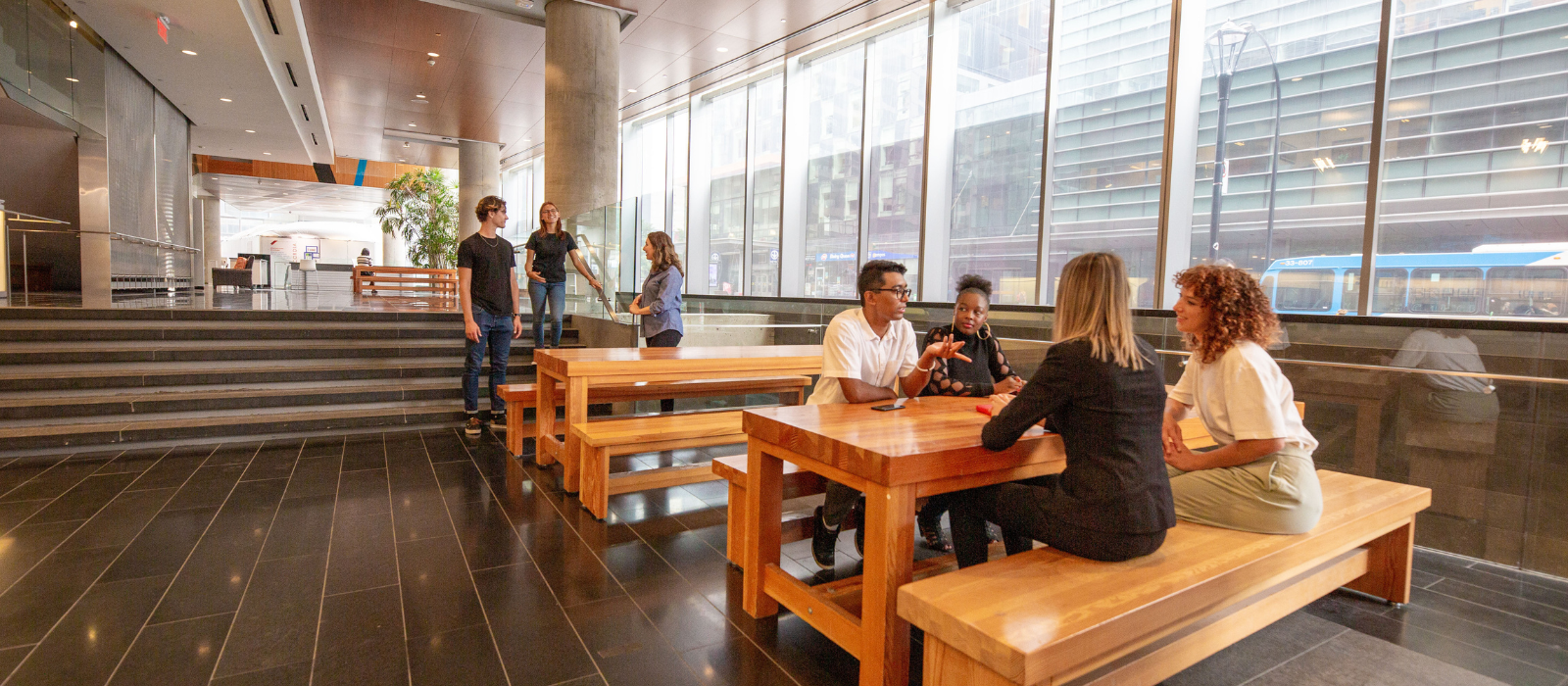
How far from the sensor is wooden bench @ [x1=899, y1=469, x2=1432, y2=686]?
1.42 m

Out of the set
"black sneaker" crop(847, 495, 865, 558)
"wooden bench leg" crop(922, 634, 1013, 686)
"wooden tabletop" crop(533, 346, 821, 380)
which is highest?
"wooden tabletop" crop(533, 346, 821, 380)

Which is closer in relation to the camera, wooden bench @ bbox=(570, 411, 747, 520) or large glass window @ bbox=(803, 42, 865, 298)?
wooden bench @ bbox=(570, 411, 747, 520)

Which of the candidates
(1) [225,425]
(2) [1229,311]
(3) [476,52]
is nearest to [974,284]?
(2) [1229,311]

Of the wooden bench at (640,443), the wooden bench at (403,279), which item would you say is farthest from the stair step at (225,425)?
the wooden bench at (403,279)

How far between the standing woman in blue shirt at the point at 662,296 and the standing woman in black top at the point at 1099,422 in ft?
10.7

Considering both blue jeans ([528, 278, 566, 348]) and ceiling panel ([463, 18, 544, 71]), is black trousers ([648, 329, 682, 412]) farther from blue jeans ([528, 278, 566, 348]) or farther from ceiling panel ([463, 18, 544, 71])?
ceiling panel ([463, 18, 544, 71])

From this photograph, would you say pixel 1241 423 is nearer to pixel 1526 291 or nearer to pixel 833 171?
pixel 1526 291

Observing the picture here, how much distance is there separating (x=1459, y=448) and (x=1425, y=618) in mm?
1044

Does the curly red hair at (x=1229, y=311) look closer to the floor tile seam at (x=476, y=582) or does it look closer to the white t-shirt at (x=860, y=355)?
the white t-shirt at (x=860, y=355)

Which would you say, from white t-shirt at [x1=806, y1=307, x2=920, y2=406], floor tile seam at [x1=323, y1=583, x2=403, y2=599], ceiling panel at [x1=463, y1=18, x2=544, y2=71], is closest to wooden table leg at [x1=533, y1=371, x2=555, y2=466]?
floor tile seam at [x1=323, y1=583, x2=403, y2=599]

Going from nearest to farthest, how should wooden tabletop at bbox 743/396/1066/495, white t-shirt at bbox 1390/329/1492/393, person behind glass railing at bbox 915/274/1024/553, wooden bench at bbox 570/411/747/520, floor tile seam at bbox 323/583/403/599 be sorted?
wooden tabletop at bbox 743/396/1066/495, floor tile seam at bbox 323/583/403/599, person behind glass railing at bbox 915/274/1024/553, white t-shirt at bbox 1390/329/1492/393, wooden bench at bbox 570/411/747/520

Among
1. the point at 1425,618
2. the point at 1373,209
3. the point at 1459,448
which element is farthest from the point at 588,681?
the point at 1373,209

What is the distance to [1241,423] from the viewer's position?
2076 millimetres

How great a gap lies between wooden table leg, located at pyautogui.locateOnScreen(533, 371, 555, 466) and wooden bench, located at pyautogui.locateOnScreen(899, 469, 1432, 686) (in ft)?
9.82
